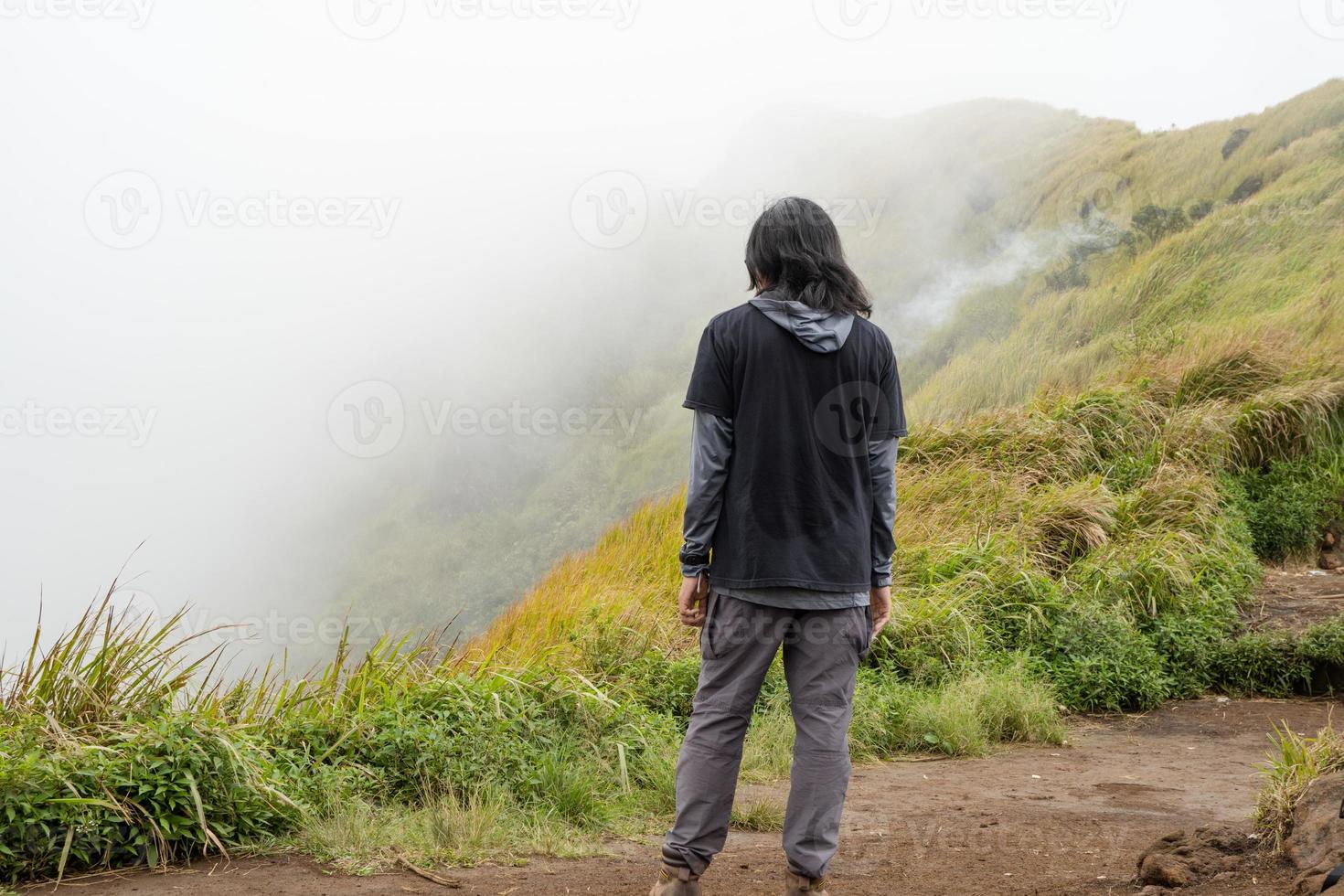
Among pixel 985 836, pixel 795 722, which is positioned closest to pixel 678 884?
pixel 795 722

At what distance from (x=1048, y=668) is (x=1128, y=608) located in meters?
0.95

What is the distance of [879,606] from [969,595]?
14.0 feet

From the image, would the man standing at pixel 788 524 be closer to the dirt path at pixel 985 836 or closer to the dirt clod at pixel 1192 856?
the dirt path at pixel 985 836

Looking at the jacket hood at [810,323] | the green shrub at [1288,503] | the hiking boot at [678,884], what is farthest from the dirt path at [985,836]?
the green shrub at [1288,503]

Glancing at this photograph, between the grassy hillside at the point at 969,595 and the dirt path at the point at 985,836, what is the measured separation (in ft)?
0.71

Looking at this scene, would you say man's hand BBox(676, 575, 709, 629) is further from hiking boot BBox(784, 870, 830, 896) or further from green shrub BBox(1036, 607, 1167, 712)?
green shrub BBox(1036, 607, 1167, 712)

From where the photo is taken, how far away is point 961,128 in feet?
71.9

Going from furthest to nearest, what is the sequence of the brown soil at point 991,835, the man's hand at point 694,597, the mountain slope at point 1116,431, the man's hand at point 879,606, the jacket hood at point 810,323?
the mountain slope at point 1116,431 → the brown soil at point 991,835 → the man's hand at point 879,606 → the man's hand at point 694,597 → the jacket hood at point 810,323

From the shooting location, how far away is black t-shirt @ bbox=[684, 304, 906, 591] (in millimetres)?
3086

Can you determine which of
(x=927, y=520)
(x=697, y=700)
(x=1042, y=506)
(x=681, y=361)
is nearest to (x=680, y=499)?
(x=927, y=520)

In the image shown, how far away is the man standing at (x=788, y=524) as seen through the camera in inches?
122

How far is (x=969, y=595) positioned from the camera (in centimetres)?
738

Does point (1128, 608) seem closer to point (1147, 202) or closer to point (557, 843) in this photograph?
point (557, 843)

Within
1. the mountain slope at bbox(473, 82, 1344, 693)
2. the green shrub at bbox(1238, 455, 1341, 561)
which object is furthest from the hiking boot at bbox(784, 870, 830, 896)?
the green shrub at bbox(1238, 455, 1341, 561)
